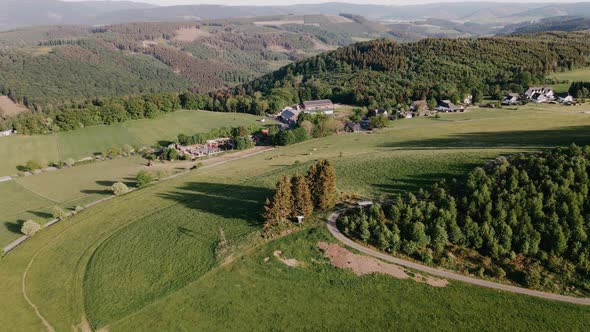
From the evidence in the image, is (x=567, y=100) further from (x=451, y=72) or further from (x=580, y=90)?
(x=451, y=72)

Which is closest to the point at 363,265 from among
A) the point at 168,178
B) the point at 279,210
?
the point at 279,210

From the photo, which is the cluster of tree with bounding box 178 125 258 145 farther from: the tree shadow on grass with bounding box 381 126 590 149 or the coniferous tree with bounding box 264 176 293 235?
the coniferous tree with bounding box 264 176 293 235

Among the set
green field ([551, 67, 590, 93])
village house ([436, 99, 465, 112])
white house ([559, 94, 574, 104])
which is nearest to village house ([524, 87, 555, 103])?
white house ([559, 94, 574, 104])

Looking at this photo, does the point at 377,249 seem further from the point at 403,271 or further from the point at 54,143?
the point at 54,143

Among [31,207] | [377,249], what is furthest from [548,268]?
[31,207]

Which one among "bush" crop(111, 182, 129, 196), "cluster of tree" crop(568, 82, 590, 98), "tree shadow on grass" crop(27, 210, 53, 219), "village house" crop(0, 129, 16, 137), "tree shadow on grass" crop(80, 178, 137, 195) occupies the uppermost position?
"cluster of tree" crop(568, 82, 590, 98)

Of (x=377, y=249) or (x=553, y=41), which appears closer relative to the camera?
(x=377, y=249)
